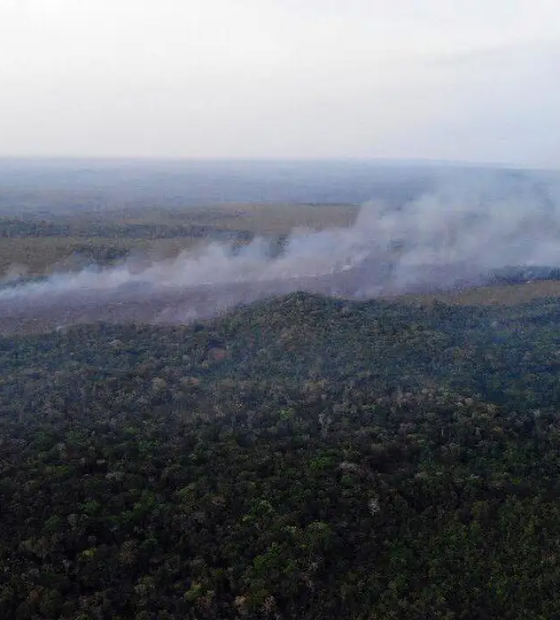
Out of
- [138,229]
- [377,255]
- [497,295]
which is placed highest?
[138,229]

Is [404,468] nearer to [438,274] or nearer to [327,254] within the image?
[438,274]

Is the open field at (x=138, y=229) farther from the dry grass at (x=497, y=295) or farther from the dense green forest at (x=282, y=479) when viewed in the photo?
the dense green forest at (x=282, y=479)

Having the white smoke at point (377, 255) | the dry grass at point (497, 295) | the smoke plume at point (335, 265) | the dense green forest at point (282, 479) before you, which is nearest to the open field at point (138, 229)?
the smoke plume at point (335, 265)

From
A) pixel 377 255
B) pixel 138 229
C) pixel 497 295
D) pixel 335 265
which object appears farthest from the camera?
pixel 138 229

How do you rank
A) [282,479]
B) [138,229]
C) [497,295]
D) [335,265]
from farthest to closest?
1. [138,229]
2. [335,265]
3. [497,295]
4. [282,479]

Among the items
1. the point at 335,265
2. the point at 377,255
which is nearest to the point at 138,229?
the point at 335,265

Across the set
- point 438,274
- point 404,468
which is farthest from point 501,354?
point 438,274

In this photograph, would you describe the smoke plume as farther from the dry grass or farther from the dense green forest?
the dense green forest

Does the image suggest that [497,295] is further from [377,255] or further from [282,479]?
[282,479]
